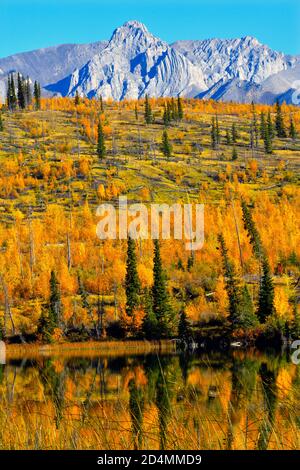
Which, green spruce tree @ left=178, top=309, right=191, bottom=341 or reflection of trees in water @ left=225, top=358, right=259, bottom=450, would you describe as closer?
reflection of trees in water @ left=225, top=358, right=259, bottom=450

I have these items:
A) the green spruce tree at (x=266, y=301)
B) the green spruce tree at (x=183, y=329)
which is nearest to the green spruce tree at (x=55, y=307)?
the green spruce tree at (x=183, y=329)

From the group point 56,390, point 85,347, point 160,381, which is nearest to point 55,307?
point 85,347

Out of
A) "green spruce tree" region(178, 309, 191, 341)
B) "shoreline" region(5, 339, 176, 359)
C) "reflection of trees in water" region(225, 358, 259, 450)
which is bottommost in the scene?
"shoreline" region(5, 339, 176, 359)

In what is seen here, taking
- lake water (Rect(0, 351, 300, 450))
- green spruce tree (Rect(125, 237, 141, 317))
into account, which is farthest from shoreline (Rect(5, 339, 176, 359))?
lake water (Rect(0, 351, 300, 450))

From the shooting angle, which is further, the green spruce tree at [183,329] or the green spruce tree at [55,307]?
the green spruce tree at [55,307]

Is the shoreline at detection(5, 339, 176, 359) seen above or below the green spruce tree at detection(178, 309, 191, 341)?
below

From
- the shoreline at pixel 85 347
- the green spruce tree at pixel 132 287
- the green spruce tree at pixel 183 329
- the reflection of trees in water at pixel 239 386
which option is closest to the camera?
the reflection of trees in water at pixel 239 386

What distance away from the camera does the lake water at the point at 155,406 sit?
40.4ft

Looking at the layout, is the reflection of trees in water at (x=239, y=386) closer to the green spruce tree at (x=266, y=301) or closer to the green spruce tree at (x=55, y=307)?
the green spruce tree at (x=266, y=301)

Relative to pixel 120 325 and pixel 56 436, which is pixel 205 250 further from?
pixel 56 436

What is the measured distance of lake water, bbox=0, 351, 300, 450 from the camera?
12.3 m

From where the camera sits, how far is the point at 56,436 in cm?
1372

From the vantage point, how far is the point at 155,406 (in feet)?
101

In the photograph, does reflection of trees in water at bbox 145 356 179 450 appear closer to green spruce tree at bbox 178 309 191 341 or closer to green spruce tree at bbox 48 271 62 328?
green spruce tree at bbox 178 309 191 341
